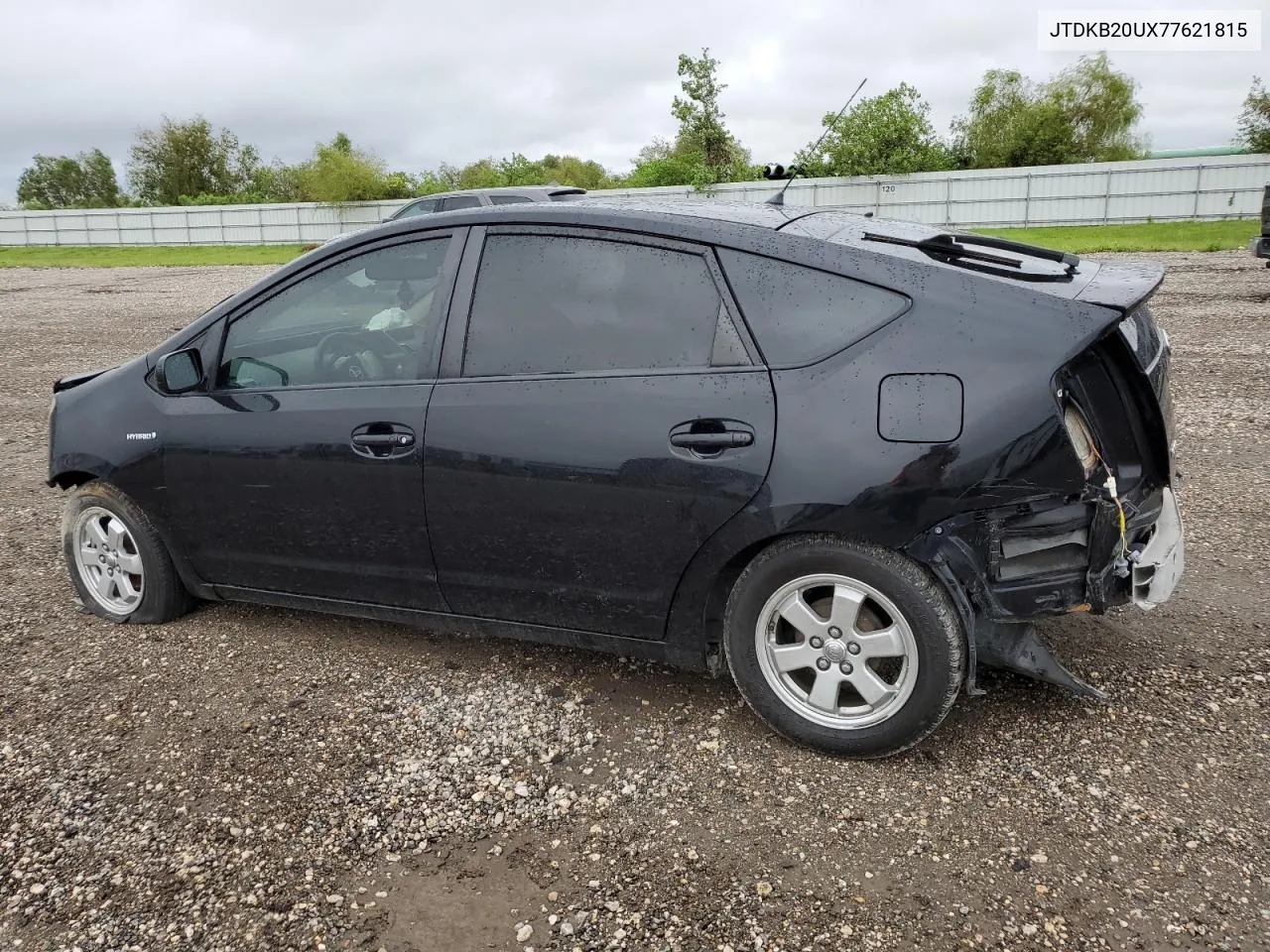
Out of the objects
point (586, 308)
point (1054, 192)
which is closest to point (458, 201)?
point (586, 308)

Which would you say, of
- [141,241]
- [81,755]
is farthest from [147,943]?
[141,241]

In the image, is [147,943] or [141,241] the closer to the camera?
[147,943]

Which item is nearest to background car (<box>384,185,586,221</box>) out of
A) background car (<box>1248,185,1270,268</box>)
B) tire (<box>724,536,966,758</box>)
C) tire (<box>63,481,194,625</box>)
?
tire (<box>63,481,194,625</box>)

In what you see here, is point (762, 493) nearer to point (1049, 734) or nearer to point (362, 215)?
point (1049, 734)

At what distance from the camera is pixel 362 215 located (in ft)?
136

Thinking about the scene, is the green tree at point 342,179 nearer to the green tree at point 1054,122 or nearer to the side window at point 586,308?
the green tree at point 1054,122

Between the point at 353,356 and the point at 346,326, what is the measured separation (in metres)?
0.17

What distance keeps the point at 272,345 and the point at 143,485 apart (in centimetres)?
83

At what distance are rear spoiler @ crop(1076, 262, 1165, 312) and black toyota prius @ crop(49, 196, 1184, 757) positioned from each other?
0.06 ft

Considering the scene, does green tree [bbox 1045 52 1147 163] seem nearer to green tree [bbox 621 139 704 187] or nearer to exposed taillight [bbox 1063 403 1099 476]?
green tree [bbox 621 139 704 187]

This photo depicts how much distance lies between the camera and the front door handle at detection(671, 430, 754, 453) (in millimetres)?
3004

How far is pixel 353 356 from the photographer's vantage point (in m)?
3.72

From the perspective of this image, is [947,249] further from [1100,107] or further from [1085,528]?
[1100,107]

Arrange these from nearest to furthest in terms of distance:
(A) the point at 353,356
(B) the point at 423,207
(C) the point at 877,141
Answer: (A) the point at 353,356
(B) the point at 423,207
(C) the point at 877,141
